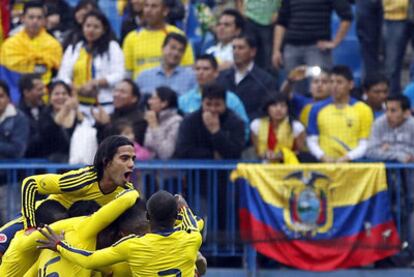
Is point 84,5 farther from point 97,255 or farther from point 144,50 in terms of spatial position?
point 97,255

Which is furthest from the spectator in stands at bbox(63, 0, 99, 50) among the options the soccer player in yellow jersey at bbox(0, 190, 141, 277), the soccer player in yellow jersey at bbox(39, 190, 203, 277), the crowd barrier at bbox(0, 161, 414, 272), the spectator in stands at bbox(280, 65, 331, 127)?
the soccer player in yellow jersey at bbox(39, 190, 203, 277)

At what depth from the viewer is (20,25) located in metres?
14.9

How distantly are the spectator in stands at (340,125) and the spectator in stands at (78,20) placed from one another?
9.14 feet

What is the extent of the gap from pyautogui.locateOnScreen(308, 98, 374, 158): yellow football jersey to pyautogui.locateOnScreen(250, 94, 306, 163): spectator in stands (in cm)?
21

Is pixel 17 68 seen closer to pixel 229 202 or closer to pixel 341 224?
pixel 229 202

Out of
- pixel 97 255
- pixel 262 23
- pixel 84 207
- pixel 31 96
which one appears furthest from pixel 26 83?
pixel 97 255

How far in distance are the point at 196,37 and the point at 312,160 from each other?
8.15 feet

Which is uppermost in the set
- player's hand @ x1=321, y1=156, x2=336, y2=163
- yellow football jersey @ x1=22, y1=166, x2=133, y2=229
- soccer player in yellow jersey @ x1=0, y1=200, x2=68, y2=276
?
yellow football jersey @ x1=22, y1=166, x2=133, y2=229

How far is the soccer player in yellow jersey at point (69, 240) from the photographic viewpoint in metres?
8.52

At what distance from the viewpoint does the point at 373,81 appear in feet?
45.0

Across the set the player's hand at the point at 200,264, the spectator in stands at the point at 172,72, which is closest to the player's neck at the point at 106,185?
the player's hand at the point at 200,264

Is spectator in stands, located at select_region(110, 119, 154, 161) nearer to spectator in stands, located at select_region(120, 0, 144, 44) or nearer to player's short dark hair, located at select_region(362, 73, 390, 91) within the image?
spectator in stands, located at select_region(120, 0, 144, 44)

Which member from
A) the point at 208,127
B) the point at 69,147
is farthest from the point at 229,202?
the point at 69,147

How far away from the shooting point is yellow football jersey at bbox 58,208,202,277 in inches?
334
